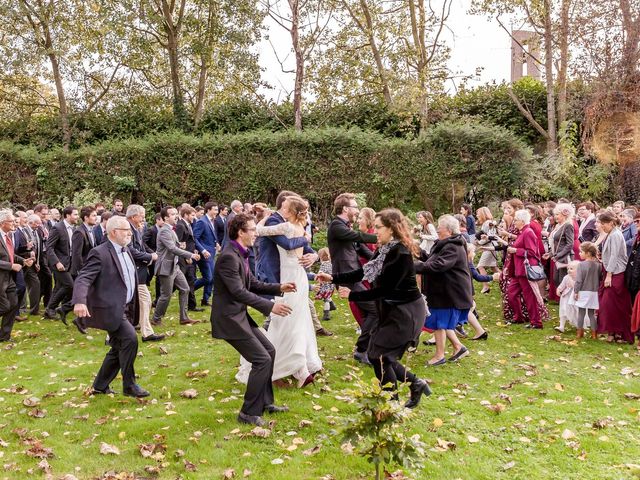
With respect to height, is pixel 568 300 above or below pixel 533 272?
below

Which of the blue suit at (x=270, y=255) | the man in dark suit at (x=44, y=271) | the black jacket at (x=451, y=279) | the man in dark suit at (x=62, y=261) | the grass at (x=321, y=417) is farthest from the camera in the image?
the man in dark suit at (x=44, y=271)

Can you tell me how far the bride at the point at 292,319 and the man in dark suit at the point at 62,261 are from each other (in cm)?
588

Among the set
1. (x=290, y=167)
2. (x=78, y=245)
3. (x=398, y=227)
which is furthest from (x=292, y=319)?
(x=290, y=167)

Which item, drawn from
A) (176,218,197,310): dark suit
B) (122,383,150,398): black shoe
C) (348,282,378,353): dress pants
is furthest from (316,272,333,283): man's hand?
(176,218,197,310): dark suit

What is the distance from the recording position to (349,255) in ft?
28.8

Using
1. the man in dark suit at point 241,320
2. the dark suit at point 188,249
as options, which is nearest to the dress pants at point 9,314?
the dark suit at point 188,249

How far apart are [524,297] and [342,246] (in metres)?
4.34

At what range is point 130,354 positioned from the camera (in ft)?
23.7

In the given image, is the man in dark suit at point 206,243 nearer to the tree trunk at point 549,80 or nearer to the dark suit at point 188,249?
the dark suit at point 188,249

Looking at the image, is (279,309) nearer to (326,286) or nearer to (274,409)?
(274,409)

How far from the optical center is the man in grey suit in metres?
11.0

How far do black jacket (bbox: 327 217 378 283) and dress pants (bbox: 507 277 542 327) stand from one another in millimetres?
3685

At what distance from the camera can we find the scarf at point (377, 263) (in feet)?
21.1

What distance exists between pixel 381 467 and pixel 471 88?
66.8 feet
